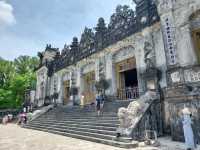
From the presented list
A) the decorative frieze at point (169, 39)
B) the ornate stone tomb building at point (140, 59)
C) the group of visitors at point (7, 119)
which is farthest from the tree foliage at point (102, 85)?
the group of visitors at point (7, 119)

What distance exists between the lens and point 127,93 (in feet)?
48.9

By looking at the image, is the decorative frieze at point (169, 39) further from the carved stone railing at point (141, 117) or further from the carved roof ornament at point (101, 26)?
the carved roof ornament at point (101, 26)

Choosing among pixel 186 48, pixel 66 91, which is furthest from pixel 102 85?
pixel 186 48

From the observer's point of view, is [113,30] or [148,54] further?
[113,30]

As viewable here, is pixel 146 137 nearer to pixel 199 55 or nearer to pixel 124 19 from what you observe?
pixel 199 55

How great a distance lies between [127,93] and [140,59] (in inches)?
113

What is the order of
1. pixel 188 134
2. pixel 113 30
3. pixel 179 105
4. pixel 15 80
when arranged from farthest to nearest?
pixel 15 80 → pixel 113 30 → pixel 179 105 → pixel 188 134

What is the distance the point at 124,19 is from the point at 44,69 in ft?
45.9

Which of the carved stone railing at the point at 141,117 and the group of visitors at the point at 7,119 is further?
the group of visitors at the point at 7,119

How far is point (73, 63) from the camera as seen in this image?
19875 millimetres

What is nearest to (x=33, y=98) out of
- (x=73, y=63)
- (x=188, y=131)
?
(x=73, y=63)

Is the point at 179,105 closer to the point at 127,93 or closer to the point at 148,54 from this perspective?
the point at 148,54

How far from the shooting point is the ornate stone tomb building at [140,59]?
9148 mm

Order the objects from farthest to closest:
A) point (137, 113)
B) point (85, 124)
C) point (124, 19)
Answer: point (124, 19) < point (85, 124) < point (137, 113)
